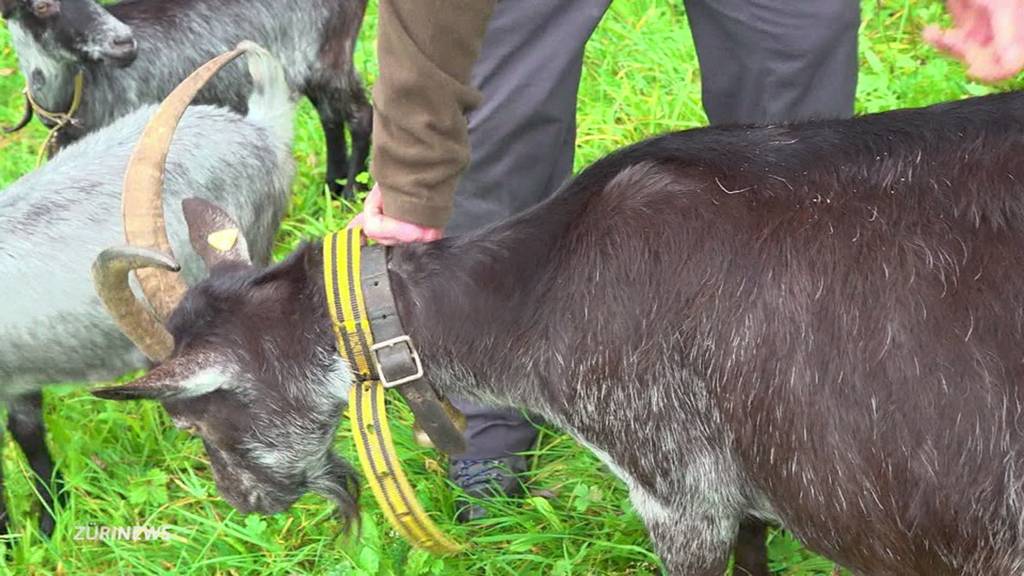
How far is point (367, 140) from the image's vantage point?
5.25 metres

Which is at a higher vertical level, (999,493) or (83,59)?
(999,493)

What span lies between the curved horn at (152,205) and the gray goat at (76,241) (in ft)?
2.24

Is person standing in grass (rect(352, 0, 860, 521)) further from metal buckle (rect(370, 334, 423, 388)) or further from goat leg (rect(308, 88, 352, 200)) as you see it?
goat leg (rect(308, 88, 352, 200))

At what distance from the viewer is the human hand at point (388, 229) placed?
8.71ft

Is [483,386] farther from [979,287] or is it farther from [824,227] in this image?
[979,287]

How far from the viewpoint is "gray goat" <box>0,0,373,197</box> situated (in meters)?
4.69

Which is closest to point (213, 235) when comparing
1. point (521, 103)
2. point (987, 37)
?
point (521, 103)

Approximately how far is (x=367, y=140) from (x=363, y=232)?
2.61 metres

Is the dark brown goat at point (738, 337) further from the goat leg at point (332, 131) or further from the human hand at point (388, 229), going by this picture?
the goat leg at point (332, 131)

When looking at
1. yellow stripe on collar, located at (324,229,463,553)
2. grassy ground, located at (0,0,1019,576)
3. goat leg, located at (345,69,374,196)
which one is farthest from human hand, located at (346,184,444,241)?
goat leg, located at (345,69,374,196)

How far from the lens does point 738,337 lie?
238cm

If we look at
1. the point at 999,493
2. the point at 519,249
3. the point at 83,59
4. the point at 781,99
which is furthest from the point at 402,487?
the point at 83,59

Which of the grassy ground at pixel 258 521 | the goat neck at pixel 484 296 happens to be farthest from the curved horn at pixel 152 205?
the grassy ground at pixel 258 521

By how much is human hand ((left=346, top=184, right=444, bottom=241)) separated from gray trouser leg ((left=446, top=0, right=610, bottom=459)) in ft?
2.04
